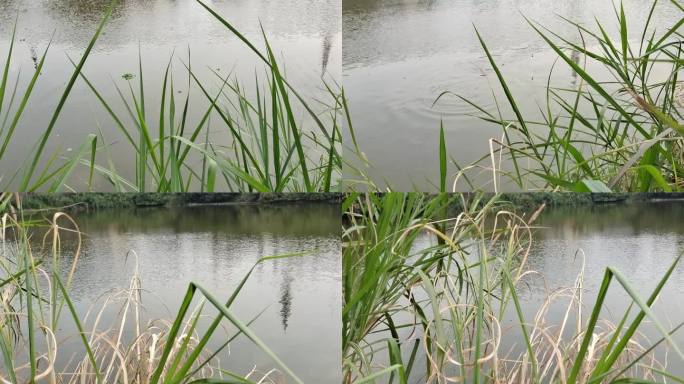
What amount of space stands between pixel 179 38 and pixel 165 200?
0.85 ft

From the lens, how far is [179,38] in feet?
3.05

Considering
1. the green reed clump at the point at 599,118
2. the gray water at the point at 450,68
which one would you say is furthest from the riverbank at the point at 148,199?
the green reed clump at the point at 599,118

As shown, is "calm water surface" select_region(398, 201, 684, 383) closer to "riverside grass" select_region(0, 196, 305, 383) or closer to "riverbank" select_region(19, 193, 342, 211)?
"riverbank" select_region(19, 193, 342, 211)

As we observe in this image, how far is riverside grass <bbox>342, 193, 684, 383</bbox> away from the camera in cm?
97

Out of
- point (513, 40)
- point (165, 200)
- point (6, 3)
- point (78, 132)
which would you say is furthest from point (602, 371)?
point (6, 3)

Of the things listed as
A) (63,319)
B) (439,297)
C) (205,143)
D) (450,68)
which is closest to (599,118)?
(450,68)

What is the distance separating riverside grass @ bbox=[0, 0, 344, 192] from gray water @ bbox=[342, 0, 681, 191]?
0.09 meters

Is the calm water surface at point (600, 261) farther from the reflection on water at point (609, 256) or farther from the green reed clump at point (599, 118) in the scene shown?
the green reed clump at point (599, 118)

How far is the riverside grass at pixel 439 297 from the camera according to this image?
3.19 ft

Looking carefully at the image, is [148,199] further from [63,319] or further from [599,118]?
[599,118]

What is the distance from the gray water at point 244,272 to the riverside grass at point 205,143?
9 centimetres

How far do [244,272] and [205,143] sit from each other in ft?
0.83

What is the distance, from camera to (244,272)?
1035 millimetres

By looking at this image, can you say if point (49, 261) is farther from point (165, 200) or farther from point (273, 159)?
point (273, 159)
